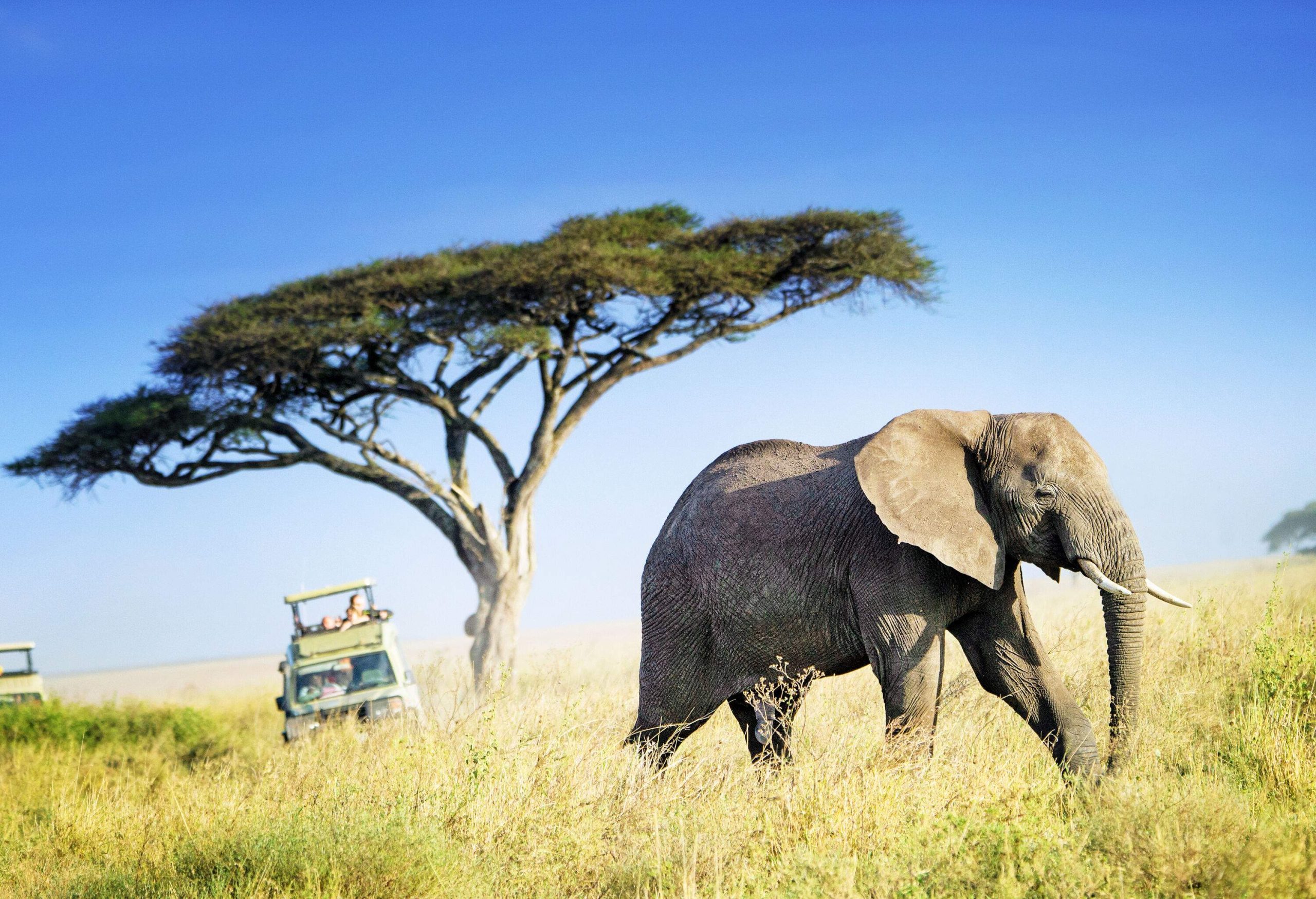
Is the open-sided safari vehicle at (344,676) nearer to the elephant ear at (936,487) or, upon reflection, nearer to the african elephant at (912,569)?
the african elephant at (912,569)

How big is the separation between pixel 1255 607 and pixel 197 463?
18617mm

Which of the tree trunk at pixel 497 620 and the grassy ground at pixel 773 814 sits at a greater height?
the tree trunk at pixel 497 620

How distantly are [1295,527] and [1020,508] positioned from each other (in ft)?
156

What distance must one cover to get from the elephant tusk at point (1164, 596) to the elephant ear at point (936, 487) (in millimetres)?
788

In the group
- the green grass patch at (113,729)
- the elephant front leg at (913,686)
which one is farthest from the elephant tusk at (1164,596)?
the green grass patch at (113,729)

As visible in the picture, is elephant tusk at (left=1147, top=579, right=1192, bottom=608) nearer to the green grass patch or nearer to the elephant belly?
the elephant belly

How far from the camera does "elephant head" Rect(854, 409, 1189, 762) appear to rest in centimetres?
600

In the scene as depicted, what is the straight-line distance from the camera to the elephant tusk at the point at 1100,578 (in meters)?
5.95

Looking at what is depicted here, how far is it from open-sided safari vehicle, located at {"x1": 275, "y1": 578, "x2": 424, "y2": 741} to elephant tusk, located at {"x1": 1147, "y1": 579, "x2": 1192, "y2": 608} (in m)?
8.38

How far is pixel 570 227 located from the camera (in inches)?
864

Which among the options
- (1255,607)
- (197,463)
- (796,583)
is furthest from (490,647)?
(796,583)

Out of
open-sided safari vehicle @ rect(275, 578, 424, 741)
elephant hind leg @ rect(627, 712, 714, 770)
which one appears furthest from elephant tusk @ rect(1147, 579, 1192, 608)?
open-sided safari vehicle @ rect(275, 578, 424, 741)

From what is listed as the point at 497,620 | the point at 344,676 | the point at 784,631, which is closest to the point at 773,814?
the point at 784,631

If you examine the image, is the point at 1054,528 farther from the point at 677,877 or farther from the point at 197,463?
the point at 197,463
